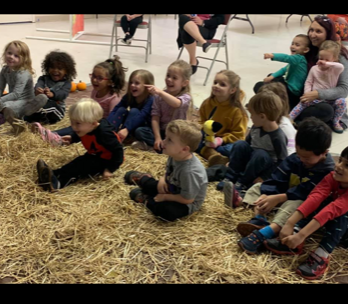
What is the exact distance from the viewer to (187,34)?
638cm

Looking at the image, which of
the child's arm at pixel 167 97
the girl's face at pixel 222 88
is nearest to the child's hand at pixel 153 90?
the child's arm at pixel 167 97

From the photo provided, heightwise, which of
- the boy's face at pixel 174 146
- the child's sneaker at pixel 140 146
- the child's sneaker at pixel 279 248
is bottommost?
the child's sneaker at pixel 279 248

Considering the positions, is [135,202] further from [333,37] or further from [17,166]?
[333,37]

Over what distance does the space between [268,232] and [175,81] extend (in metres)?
1.66

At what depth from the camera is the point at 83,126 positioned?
316cm

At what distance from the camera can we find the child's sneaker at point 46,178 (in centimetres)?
312

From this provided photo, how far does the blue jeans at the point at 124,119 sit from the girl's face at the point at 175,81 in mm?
406

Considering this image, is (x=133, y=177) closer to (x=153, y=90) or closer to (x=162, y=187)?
(x=162, y=187)

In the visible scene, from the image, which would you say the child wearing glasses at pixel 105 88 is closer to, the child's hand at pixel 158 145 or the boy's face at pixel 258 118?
the child's hand at pixel 158 145

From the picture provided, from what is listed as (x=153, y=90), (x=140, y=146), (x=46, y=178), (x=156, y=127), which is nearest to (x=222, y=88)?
(x=153, y=90)

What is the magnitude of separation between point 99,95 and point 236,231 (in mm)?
2077

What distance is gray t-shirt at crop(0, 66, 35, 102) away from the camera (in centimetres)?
409

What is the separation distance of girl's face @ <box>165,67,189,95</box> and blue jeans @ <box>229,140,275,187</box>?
32.6 inches

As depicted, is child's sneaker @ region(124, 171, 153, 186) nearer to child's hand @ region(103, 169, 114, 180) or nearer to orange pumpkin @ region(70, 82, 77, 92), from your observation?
child's hand @ region(103, 169, 114, 180)
